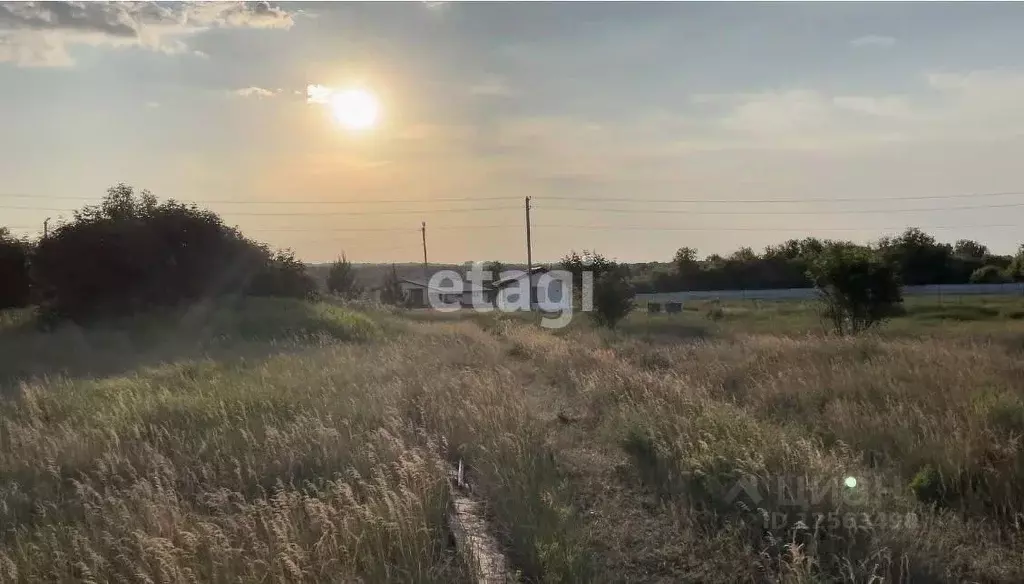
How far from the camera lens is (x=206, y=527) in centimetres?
467

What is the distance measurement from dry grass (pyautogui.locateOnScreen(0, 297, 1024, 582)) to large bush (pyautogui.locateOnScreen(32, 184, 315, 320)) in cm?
1825

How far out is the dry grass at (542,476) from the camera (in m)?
4.46

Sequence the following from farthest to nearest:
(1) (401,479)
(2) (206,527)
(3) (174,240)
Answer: (3) (174,240) < (1) (401,479) < (2) (206,527)

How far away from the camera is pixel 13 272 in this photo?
3089 cm

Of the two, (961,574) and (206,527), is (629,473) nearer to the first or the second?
(961,574)

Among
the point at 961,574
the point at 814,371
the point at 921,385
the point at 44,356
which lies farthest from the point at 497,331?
the point at 961,574

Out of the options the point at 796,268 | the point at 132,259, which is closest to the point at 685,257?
the point at 796,268

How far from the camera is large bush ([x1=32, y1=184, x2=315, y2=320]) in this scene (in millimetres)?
27062

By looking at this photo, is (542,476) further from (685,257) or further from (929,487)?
(685,257)

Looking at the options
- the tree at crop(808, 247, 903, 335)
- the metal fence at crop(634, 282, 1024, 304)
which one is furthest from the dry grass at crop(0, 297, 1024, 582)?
the metal fence at crop(634, 282, 1024, 304)

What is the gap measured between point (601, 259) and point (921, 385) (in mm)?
23149

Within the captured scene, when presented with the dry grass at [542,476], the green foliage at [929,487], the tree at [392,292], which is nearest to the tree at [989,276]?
the tree at [392,292]

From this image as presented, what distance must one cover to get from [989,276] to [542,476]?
228 feet

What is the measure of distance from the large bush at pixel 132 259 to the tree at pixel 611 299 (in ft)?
56.0
